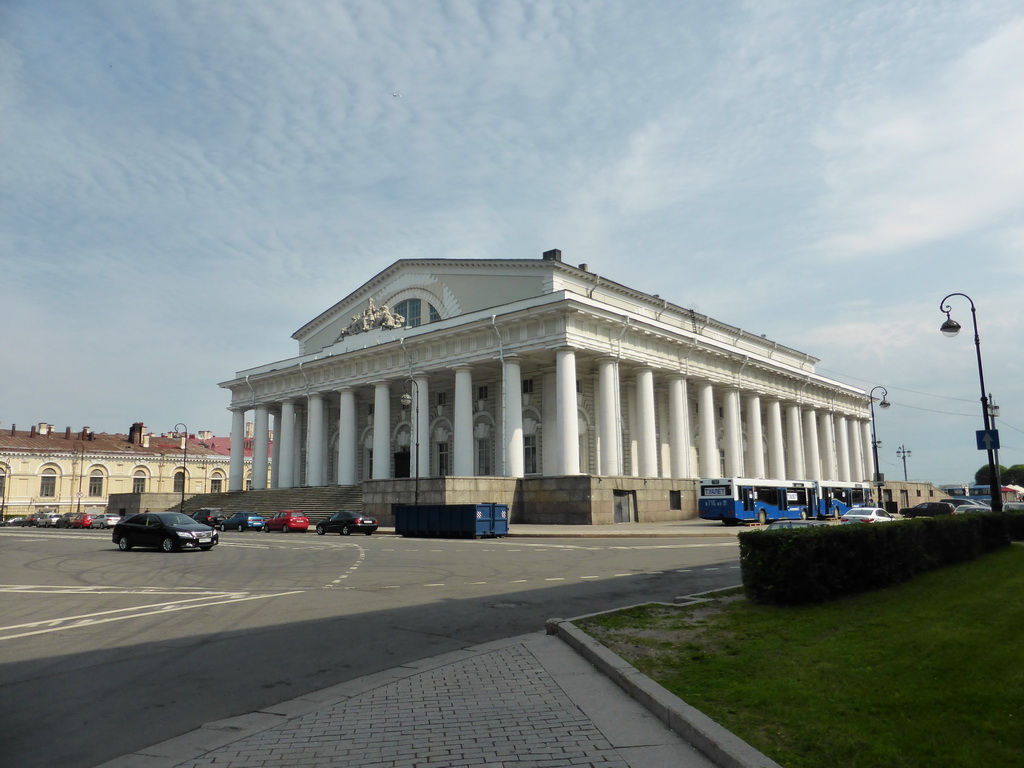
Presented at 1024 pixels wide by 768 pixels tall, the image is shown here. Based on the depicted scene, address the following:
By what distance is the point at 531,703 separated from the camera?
6.35 meters

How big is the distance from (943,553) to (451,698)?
10166 mm

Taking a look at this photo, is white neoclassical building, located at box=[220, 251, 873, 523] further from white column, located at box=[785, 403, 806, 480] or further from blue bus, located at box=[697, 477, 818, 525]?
blue bus, located at box=[697, 477, 818, 525]

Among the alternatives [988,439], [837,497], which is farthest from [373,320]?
[988,439]

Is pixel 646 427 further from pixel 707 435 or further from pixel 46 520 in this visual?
pixel 46 520

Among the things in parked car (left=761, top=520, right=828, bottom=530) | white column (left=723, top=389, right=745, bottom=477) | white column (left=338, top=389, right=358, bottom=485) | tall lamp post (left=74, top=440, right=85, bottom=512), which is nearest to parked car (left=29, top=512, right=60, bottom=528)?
tall lamp post (left=74, top=440, right=85, bottom=512)

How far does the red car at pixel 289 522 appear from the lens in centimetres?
4284

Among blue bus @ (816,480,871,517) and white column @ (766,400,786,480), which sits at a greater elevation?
white column @ (766,400,786,480)

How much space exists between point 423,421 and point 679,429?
1680 centimetres

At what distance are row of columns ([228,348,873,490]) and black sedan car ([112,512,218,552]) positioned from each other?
658 inches

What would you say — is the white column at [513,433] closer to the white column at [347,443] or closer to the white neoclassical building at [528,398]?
the white neoclassical building at [528,398]

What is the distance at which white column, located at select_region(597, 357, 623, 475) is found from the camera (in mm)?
40438

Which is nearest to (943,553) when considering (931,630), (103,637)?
(931,630)

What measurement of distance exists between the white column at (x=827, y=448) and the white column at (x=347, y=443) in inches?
1614

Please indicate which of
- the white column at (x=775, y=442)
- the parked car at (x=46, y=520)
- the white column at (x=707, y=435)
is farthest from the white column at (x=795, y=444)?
the parked car at (x=46, y=520)
